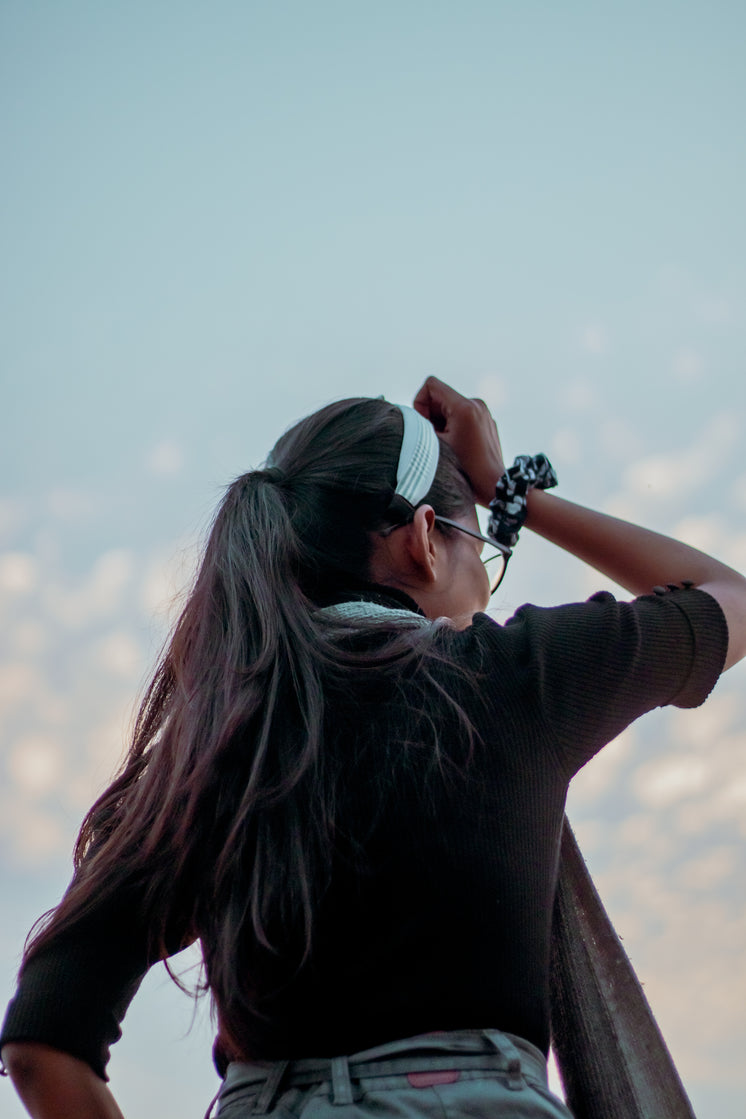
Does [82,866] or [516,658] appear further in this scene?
[82,866]

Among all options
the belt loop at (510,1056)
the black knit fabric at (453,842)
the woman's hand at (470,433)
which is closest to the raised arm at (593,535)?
the woman's hand at (470,433)

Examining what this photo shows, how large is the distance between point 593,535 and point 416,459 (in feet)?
1.57

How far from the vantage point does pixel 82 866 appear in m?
2.04

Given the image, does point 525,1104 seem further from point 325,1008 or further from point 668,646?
point 668,646

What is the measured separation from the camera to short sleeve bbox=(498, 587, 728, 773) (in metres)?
1.86

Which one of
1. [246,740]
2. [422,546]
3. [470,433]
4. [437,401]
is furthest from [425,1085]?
[437,401]

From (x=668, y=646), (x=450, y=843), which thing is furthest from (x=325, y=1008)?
(x=668, y=646)

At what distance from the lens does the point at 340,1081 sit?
158 centimetres

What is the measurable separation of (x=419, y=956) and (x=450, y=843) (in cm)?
18

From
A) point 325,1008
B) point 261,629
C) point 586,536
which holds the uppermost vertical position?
point 586,536

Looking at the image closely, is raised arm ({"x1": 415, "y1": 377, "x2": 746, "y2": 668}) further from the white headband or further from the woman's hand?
the white headband

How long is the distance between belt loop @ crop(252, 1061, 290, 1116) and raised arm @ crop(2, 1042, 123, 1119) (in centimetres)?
41

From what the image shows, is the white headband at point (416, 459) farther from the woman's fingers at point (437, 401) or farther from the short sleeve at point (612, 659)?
the short sleeve at point (612, 659)

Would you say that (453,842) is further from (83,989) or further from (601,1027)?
(83,989)
